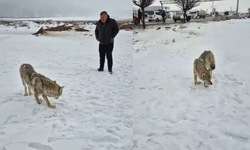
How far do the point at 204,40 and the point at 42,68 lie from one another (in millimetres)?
847

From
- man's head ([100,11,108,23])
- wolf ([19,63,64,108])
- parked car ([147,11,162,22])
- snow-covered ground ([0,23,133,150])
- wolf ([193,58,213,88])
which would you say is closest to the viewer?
snow-covered ground ([0,23,133,150])

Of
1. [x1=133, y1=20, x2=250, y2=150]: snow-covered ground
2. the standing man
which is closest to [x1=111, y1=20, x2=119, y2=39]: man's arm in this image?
the standing man

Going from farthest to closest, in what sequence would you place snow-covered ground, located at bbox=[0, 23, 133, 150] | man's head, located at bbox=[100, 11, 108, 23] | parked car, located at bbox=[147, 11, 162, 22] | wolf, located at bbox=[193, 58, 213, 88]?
wolf, located at bbox=[193, 58, 213, 88] → man's head, located at bbox=[100, 11, 108, 23] → parked car, located at bbox=[147, 11, 162, 22] → snow-covered ground, located at bbox=[0, 23, 133, 150]

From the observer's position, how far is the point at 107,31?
151cm

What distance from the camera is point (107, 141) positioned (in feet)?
2.68

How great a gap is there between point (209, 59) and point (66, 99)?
0.75 m

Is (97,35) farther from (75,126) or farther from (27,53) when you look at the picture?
(75,126)

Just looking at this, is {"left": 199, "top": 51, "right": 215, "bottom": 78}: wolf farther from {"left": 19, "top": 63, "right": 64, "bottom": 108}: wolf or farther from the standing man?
{"left": 19, "top": 63, "right": 64, "bottom": 108}: wolf

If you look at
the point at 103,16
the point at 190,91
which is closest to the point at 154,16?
the point at 103,16

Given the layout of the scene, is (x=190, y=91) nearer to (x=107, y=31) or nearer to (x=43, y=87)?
(x=107, y=31)

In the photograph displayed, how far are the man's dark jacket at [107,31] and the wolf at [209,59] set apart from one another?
1.55 ft

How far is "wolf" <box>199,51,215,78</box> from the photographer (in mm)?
1363

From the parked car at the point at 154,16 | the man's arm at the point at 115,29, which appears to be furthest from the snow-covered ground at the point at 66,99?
the parked car at the point at 154,16

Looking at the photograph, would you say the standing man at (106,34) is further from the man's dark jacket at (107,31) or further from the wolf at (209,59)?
the wolf at (209,59)
